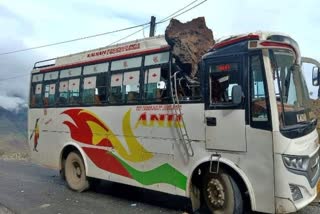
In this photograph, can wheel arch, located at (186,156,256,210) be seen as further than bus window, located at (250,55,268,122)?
Yes

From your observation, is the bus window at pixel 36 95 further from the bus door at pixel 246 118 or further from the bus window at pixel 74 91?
the bus door at pixel 246 118

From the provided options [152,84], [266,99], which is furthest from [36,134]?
[266,99]

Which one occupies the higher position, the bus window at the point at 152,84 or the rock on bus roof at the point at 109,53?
the rock on bus roof at the point at 109,53

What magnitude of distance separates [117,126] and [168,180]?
74.6 inches

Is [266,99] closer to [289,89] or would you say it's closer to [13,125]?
[289,89]

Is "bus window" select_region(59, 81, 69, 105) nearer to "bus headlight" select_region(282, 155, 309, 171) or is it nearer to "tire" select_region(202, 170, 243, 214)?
"tire" select_region(202, 170, 243, 214)

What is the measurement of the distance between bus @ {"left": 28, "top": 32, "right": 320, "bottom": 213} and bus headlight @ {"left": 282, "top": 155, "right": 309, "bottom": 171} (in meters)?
0.02

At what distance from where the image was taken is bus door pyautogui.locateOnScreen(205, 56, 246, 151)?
23.3 ft

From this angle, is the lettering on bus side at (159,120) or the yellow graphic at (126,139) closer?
the lettering on bus side at (159,120)

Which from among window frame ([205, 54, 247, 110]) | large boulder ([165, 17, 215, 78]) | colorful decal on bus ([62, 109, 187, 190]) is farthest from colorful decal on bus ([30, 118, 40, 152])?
window frame ([205, 54, 247, 110])

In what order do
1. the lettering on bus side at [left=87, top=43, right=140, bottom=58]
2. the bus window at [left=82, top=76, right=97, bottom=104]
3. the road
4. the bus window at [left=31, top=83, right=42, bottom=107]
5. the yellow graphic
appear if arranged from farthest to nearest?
the bus window at [left=31, top=83, right=42, bottom=107]
the bus window at [left=82, top=76, right=97, bottom=104]
the lettering on bus side at [left=87, top=43, right=140, bottom=58]
the yellow graphic
the road

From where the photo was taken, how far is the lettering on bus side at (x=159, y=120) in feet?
27.0

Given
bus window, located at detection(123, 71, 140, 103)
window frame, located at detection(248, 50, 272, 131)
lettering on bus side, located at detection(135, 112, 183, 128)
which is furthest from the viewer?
bus window, located at detection(123, 71, 140, 103)

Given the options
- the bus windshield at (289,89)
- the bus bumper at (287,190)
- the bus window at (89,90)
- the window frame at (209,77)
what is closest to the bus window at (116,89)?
the bus window at (89,90)
